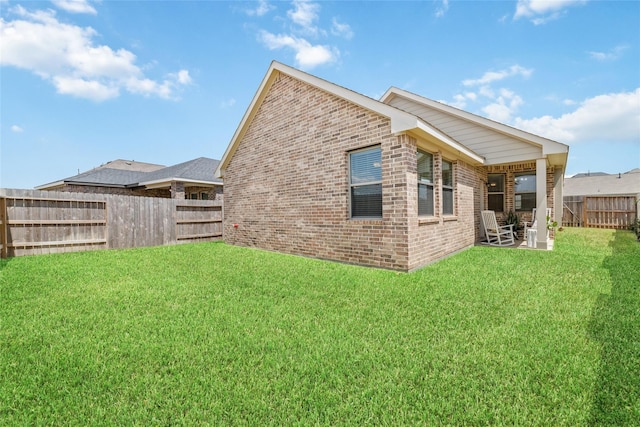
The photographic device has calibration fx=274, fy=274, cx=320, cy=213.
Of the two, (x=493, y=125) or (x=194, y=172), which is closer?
(x=493, y=125)

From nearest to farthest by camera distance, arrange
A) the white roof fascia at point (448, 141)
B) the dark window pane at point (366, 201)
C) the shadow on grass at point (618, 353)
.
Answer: the shadow on grass at point (618, 353) < the white roof fascia at point (448, 141) < the dark window pane at point (366, 201)

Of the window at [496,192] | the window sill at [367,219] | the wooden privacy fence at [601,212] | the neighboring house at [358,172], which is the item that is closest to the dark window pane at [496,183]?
the window at [496,192]

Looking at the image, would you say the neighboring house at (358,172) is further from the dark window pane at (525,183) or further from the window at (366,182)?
the dark window pane at (525,183)

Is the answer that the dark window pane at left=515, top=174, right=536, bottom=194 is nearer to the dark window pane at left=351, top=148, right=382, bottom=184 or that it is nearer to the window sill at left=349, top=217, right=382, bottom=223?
the dark window pane at left=351, top=148, right=382, bottom=184

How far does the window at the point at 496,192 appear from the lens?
11727 millimetres

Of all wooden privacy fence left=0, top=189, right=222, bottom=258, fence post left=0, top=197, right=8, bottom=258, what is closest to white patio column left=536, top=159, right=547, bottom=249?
wooden privacy fence left=0, top=189, right=222, bottom=258

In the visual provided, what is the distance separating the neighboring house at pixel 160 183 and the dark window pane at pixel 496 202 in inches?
551

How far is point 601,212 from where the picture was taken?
15.6 m

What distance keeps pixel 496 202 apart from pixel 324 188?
345 inches

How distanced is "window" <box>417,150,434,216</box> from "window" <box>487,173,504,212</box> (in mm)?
6513

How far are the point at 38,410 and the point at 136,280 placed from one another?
371 centimetres

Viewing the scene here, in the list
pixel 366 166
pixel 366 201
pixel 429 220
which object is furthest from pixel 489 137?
pixel 366 201

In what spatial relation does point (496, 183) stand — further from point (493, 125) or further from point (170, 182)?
point (170, 182)

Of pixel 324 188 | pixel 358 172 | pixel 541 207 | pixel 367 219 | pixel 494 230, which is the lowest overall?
pixel 494 230
